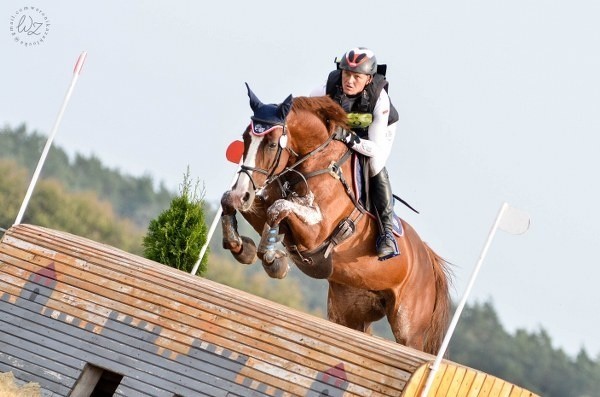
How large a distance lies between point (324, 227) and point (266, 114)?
868 millimetres

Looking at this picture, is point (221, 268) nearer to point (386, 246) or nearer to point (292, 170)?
point (386, 246)

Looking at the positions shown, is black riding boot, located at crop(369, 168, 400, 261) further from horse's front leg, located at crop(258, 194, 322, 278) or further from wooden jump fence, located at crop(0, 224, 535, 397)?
wooden jump fence, located at crop(0, 224, 535, 397)

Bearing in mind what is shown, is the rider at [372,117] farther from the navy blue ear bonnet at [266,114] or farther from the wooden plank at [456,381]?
the wooden plank at [456,381]

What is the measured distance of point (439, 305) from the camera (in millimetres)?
8625

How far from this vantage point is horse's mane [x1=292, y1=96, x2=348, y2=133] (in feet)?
24.5

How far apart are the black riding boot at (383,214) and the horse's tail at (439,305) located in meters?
0.85

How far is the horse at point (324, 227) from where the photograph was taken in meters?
7.05

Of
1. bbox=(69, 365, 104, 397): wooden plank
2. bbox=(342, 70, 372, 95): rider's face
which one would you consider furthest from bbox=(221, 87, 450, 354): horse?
bbox=(69, 365, 104, 397): wooden plank

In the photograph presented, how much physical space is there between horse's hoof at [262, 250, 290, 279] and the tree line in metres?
14.5

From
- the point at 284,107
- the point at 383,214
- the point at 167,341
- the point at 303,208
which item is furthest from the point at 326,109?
the point at 167,341

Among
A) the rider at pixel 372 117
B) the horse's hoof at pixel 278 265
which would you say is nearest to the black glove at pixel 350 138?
the rider at pixel 372 117

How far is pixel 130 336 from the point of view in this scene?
6414 mm

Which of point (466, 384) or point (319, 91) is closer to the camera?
point (466, 384)

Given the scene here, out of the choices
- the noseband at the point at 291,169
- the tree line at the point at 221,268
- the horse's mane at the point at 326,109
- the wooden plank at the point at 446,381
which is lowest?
the tree line at the point at 221,268
